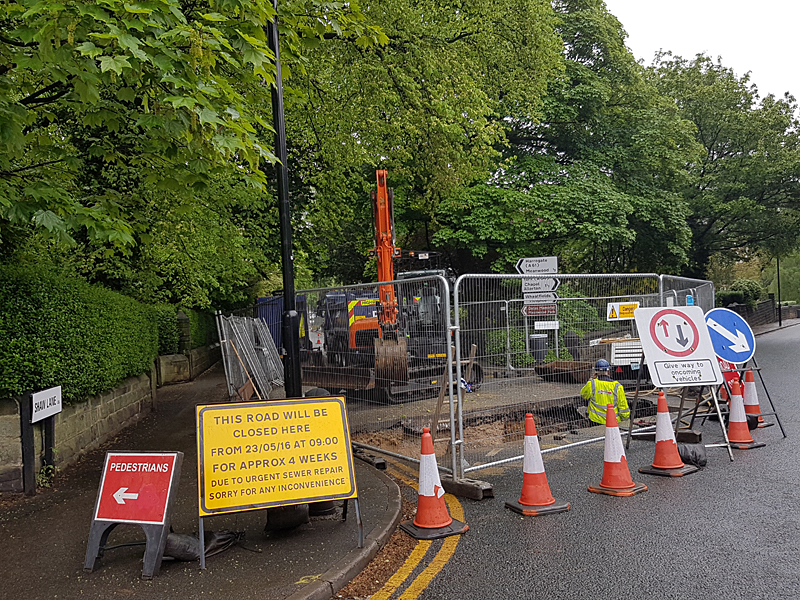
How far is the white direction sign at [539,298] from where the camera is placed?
7.65 metres

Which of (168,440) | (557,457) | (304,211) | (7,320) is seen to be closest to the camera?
(7,320)

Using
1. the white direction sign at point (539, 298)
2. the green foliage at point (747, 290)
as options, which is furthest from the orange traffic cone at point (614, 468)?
the green foliage at point (747, 290)

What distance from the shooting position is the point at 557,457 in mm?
7688

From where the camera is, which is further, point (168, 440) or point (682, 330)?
point (168, 440)

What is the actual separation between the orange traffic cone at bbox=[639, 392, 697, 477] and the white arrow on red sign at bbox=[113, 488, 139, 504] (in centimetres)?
532

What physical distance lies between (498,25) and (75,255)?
37.4ft

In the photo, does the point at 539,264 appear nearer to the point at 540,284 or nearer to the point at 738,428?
the point at 540,284

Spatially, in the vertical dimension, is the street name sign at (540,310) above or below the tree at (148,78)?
below

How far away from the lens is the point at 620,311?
9.00m

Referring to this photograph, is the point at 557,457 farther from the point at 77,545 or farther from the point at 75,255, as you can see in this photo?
the point at 75,255

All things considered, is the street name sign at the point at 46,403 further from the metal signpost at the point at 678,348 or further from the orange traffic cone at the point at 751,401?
the orange traffic cone at the point at 751,401

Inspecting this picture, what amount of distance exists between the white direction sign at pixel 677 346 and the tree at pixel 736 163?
2504 centimetres

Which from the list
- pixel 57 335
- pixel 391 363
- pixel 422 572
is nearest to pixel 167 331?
pixel 57 335

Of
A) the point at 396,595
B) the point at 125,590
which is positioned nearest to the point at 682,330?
the point at 396,595
